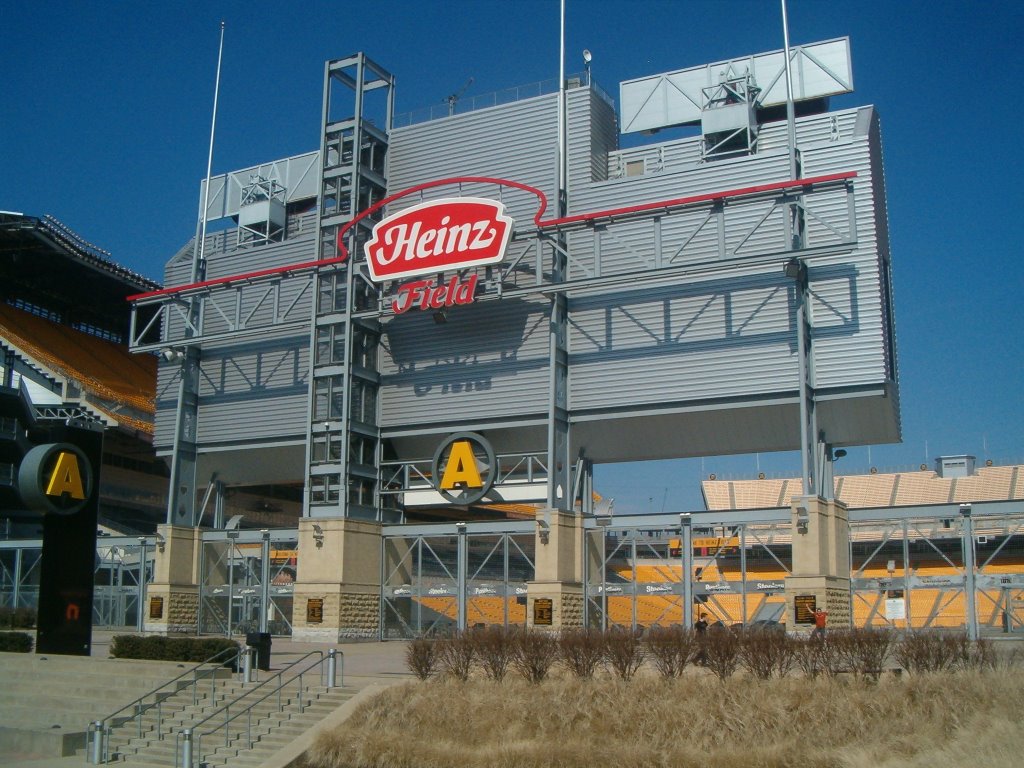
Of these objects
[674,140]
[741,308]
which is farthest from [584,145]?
[741,308]

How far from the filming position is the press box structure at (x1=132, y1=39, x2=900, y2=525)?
1575 inches

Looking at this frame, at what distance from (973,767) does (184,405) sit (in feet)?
133

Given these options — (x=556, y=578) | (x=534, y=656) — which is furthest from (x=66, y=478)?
(x=556, y=578)

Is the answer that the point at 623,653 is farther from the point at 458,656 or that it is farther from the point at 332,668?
the point at 332,668

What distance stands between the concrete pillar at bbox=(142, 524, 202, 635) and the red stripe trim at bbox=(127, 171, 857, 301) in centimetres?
1135

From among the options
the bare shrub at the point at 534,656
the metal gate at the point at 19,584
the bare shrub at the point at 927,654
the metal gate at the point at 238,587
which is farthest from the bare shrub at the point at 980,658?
the metal gate at the point at 19,584

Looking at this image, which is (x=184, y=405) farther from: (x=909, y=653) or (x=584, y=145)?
(x=909, y=653)

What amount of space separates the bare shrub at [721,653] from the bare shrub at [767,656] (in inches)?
8.3

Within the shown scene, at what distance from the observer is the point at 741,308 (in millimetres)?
40844

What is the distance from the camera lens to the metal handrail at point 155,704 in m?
26.1

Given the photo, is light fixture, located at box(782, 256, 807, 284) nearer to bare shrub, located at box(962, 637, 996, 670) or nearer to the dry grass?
bare shrub, located at box(962, 637, 996, 670)

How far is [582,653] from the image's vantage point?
2730cm

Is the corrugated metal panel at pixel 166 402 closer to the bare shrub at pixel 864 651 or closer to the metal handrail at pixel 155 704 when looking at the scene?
the metal handrail at pixel 155 704

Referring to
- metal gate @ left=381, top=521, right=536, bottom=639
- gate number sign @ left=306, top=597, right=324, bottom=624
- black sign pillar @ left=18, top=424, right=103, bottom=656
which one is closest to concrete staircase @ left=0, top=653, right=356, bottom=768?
black sign pillar @ left=18, top=424, right=103, bottom=656
